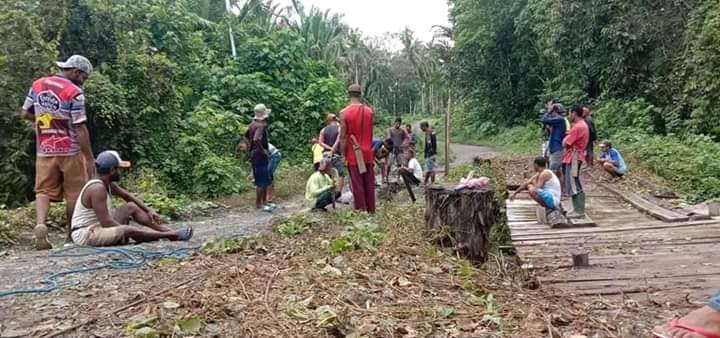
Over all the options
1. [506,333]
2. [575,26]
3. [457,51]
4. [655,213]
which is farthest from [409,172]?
[457,51]

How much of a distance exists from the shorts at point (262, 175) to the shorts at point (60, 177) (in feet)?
11.8

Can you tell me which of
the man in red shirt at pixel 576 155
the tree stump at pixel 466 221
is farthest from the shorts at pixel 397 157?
the tree stump at pixel 466 221

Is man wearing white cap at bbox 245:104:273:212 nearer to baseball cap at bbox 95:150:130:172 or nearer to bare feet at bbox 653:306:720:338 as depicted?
baseball cap at bbox 95:150:130:172

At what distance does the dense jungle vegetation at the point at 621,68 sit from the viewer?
1459cm

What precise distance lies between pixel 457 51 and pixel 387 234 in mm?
28385

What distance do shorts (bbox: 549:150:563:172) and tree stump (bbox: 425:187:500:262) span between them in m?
4.87

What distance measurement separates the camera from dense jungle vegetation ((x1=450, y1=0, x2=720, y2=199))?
14.6m

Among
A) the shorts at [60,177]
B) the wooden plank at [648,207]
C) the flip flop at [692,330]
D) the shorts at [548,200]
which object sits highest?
the shorts at [60,177]

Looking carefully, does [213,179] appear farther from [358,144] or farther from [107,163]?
[107,163]

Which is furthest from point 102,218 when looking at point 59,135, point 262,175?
point 262,175

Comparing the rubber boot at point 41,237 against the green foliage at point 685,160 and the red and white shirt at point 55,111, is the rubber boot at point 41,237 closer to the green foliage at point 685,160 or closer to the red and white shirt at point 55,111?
the red and white shirt at point 55,111

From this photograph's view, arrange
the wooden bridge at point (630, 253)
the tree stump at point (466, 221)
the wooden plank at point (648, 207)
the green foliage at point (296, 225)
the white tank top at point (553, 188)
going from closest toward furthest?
the wooden bridge at point (630, 253) → the tree stump at point (466, 221) → the green foliage at point (296, 225) → the white tank top at point (553, 188) → the wooden plank at point (648, 207)

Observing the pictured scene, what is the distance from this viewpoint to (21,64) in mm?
9867

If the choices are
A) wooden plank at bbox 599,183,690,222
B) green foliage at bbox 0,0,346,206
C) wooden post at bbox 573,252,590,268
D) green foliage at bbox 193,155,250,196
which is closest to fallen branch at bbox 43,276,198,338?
wooden post at bbox 573,252,590,268
